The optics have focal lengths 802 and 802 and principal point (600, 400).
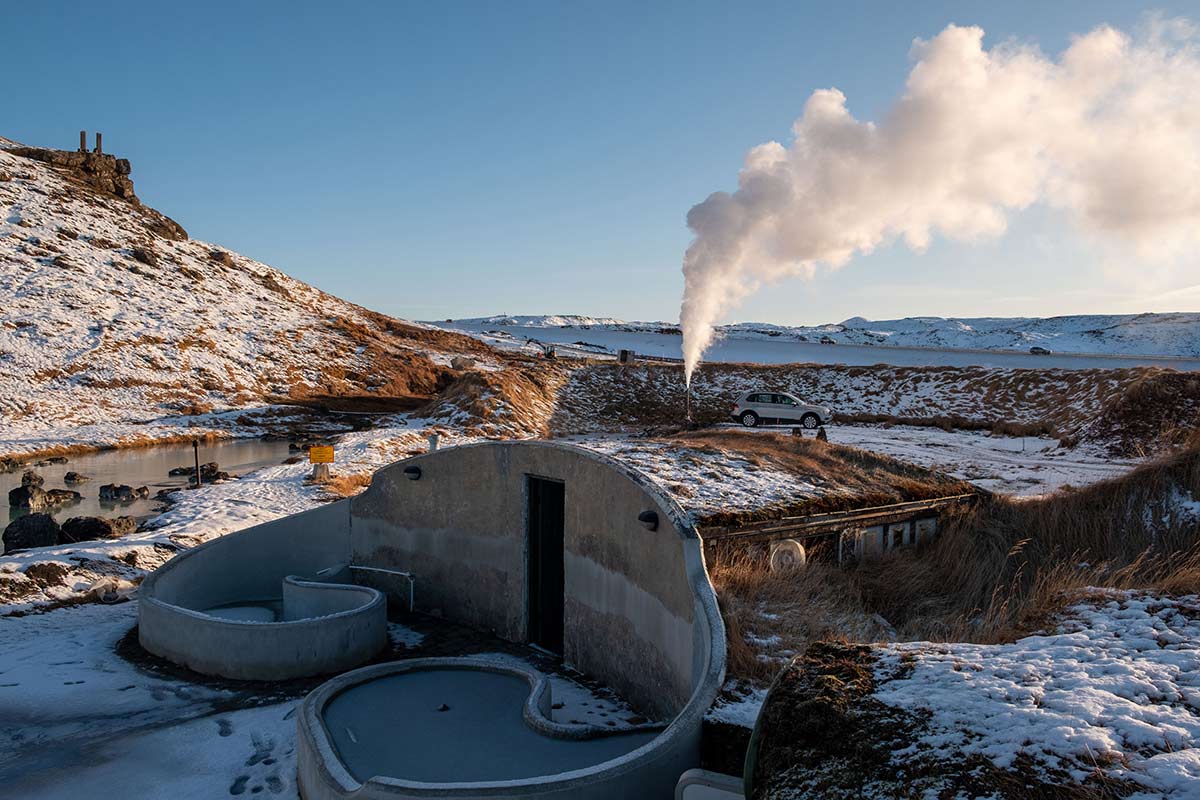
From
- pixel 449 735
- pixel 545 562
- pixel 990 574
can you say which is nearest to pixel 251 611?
pixel 545 562

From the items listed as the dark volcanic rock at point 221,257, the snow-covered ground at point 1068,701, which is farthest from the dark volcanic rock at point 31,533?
the dark volcanic rock at point 221,257

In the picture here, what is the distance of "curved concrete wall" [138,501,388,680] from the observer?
11.6m

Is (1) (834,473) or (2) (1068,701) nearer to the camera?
(2) (1068,701)

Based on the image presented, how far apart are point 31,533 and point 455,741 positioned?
49.1ft

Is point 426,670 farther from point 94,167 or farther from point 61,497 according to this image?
point 94,167

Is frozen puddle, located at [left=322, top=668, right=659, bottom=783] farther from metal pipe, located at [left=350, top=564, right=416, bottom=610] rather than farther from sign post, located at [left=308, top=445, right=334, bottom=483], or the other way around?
sign post, located at [left=308, top=445, right=334, bottom=483]

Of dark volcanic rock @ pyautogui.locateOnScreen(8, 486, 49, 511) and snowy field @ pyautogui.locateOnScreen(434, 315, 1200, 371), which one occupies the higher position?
snowy field @ pyautogui.locateOnScreen(434, 315, 1200, 371)

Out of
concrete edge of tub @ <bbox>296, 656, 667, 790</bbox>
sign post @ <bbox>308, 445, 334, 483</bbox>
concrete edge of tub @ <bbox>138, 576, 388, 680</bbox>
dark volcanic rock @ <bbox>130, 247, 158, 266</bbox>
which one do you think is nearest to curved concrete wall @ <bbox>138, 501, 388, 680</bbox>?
concrete edge of tub @ <bbox>138, 576, 388, 680</bbox>

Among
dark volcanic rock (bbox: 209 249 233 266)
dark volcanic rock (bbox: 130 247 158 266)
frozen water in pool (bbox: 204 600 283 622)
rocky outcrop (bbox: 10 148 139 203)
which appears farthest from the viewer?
rocky outcrop (bbox: 10 148 139 203)

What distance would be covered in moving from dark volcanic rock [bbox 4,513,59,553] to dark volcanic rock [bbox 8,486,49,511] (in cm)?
435

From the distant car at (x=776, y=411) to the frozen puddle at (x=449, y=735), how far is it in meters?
25.7

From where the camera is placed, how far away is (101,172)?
2936 inches

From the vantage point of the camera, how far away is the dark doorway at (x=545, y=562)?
12727mm

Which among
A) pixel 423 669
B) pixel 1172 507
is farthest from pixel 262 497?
pixel 1172 507
